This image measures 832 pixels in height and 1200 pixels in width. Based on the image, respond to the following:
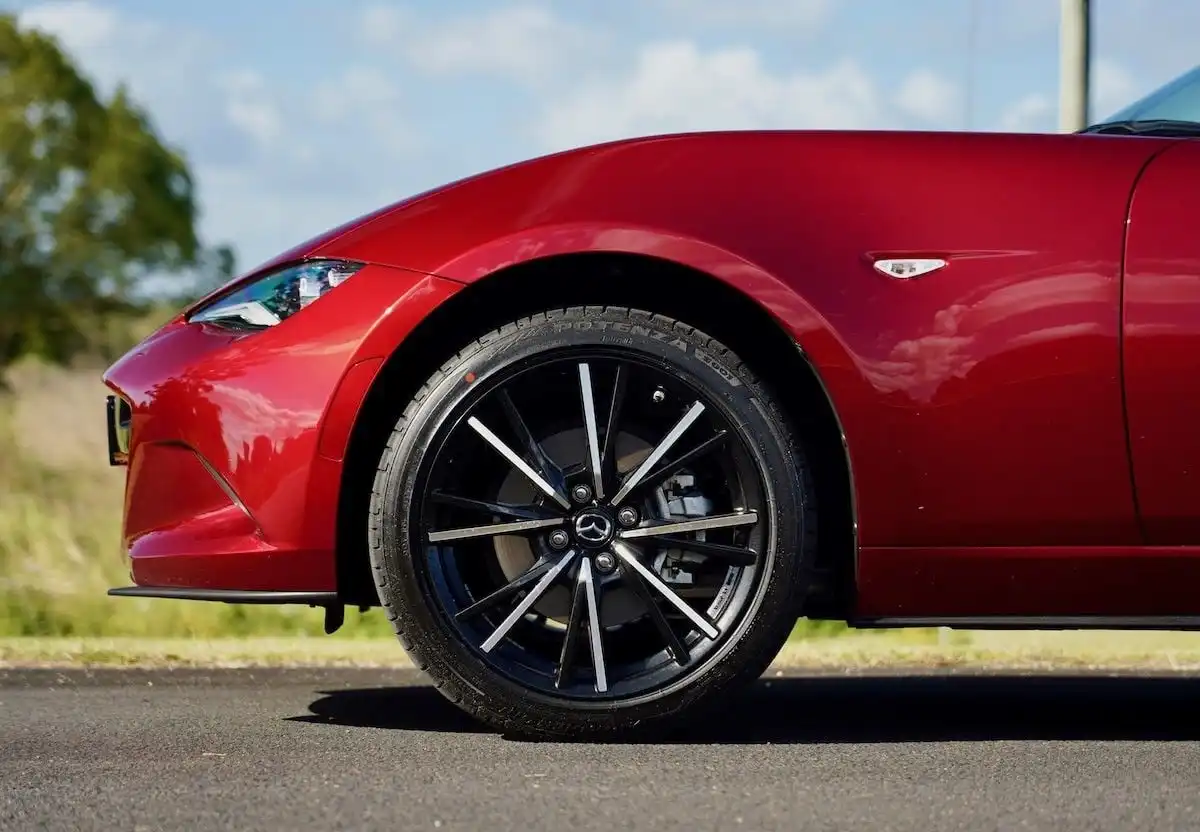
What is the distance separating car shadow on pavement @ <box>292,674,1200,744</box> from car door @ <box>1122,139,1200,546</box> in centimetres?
58

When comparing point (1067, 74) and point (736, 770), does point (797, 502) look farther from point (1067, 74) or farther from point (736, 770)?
point (1067, 74)

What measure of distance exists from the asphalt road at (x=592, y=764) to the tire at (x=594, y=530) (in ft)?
0.46

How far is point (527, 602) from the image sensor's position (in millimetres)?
3197

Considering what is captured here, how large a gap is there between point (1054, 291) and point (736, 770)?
112 cm

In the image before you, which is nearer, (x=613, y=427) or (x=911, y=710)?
(x=613, y=427)

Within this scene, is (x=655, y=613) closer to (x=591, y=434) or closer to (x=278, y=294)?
(x=591, y=434)

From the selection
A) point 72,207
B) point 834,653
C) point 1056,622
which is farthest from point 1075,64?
point 72,207

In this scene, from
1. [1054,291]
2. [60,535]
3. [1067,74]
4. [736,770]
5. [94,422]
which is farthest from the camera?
[94,422]

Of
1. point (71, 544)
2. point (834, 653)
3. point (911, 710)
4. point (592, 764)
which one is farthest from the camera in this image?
point (71, 544)

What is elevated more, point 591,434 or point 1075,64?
point 1075,64

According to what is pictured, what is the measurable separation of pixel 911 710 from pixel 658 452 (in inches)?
45.2

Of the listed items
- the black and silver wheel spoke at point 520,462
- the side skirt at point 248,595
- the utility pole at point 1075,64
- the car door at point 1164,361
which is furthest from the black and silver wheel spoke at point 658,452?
the utility pole at point 1075,64

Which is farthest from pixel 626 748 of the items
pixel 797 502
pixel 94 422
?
pixel 94 422

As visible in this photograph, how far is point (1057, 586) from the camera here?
3.26 m
